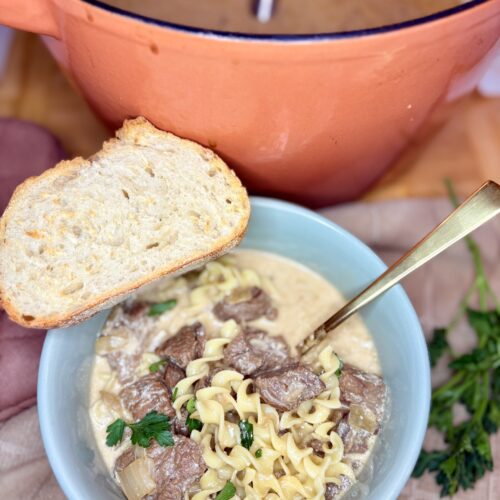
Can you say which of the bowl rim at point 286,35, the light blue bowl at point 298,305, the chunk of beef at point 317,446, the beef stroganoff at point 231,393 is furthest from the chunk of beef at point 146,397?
the bowl rim at point 286,35

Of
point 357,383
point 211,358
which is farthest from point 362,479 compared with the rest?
point 211,358

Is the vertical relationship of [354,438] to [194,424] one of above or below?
above

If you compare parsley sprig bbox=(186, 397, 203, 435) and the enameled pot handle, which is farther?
parsley sprig bbox=(186, 397, 203, 435)

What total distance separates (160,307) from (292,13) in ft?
2.96

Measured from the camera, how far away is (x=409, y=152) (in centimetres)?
211

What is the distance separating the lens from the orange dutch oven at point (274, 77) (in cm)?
150

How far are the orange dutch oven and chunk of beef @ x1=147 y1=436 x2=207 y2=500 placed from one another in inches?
27.9

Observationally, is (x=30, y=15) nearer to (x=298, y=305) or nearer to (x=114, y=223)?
(x=114, y=223)

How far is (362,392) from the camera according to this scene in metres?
1.82

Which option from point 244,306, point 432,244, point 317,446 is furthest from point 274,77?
point 317,446

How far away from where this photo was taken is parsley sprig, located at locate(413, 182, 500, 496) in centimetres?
187

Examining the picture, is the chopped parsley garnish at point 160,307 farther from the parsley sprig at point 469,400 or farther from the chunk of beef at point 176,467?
the parsley sprig at point 469,400

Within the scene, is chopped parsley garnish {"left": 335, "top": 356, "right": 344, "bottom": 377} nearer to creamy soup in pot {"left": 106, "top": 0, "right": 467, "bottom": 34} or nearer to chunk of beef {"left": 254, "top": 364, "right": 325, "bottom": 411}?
chunk of beef {"left": 254, "top": 364, "right": 325, "bottom": 411}

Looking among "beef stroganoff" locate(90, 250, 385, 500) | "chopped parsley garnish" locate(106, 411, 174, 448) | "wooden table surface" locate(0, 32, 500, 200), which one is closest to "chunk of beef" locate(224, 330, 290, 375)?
"beef stroganoff" locate(90, 250, 385, 500)
